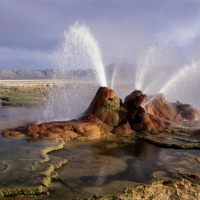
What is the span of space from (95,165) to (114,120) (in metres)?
5.15

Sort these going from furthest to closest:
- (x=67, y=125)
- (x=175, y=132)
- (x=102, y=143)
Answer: (x=175, y=132) < (x=67, y=125) < (x=102, y=143)

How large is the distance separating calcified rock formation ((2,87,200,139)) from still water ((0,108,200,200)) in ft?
2.60

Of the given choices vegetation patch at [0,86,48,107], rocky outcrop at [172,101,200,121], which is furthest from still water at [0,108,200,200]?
vegetation patch at [0,86,48,107]

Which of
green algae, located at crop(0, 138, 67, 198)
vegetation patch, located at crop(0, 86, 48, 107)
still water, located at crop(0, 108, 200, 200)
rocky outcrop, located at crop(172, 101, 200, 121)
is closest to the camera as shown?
green algae, located at crop(0, 138, 67, 198)

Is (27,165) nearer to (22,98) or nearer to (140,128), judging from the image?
(140,128)

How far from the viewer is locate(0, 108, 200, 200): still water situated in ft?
20.1

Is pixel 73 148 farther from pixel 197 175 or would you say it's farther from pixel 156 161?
pixel 197 175

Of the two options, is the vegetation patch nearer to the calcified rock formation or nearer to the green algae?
the calcified rock formation

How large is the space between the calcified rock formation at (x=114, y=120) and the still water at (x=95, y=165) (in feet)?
2.60

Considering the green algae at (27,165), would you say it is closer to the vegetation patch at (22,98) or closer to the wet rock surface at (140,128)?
the wet rock surface at (140,128)

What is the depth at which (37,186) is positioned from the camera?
5.87 meters

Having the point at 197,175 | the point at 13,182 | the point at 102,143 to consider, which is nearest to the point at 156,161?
the point at 197,175

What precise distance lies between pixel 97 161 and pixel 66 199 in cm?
262

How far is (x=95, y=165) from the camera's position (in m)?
7.67
